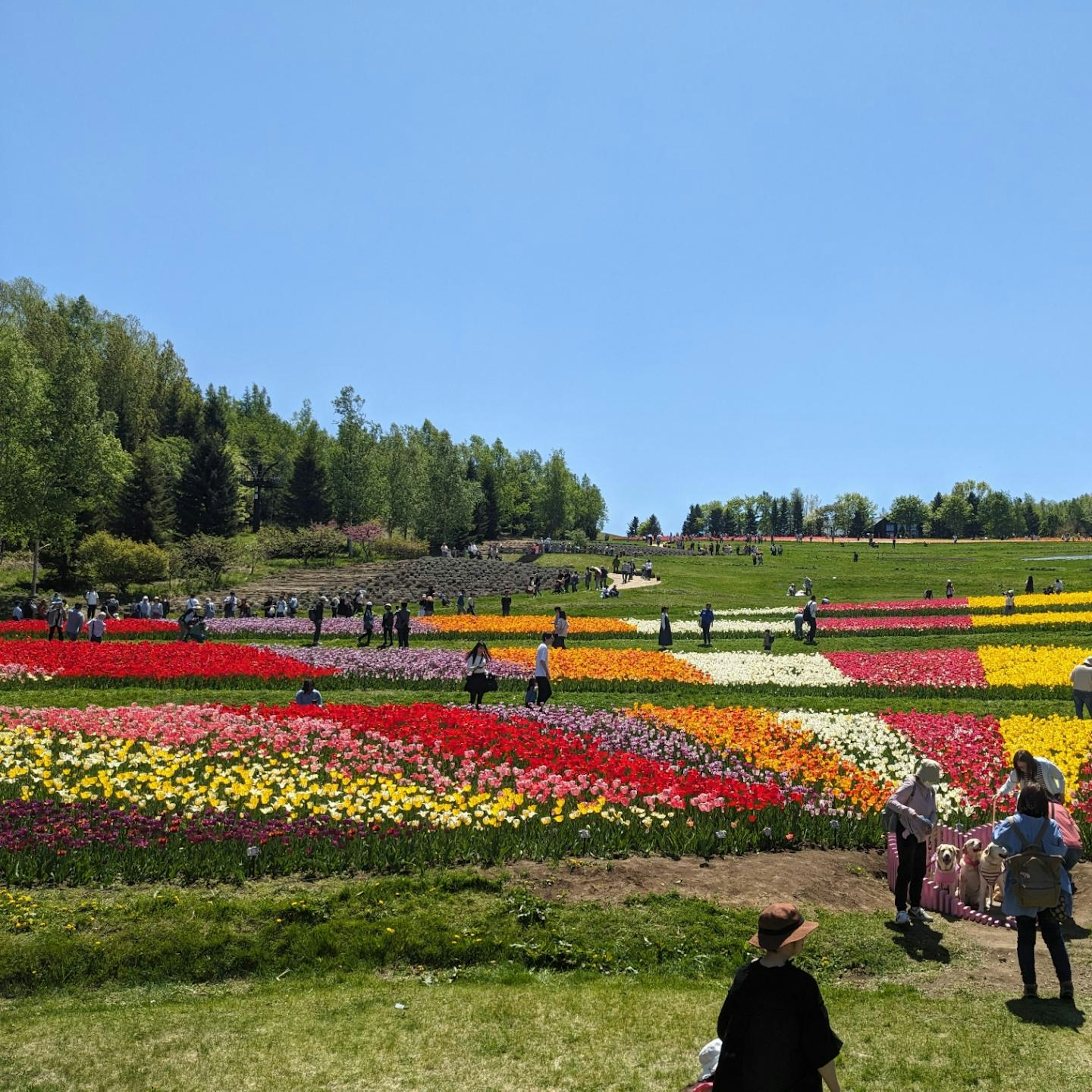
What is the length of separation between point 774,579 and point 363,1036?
64363mm

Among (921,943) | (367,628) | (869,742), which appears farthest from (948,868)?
(367,628)

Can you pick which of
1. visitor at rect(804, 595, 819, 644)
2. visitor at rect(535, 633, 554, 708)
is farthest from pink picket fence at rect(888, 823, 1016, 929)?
visitor at rect(804, 595, 819, 644)

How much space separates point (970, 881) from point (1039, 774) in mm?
1360

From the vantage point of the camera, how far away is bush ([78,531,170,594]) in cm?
5656

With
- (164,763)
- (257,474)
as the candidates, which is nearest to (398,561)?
(257,474)

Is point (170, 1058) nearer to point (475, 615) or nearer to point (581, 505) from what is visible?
point (475, 615)

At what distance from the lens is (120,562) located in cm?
5666

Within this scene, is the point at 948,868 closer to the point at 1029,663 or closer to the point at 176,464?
the point at 1029,663

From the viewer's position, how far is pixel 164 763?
1398cm

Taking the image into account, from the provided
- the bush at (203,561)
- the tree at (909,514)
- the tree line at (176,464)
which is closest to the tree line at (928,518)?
the tree at (909,514)

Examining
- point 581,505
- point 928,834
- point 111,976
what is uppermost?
point 581,505

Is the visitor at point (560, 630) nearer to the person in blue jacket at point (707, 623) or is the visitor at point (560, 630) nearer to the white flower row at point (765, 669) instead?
the white flower row at point (765, 669)

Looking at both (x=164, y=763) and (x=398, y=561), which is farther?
(x=398, y=561)

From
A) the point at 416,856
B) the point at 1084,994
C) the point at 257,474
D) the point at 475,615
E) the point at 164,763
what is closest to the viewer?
the point at 1084,994
